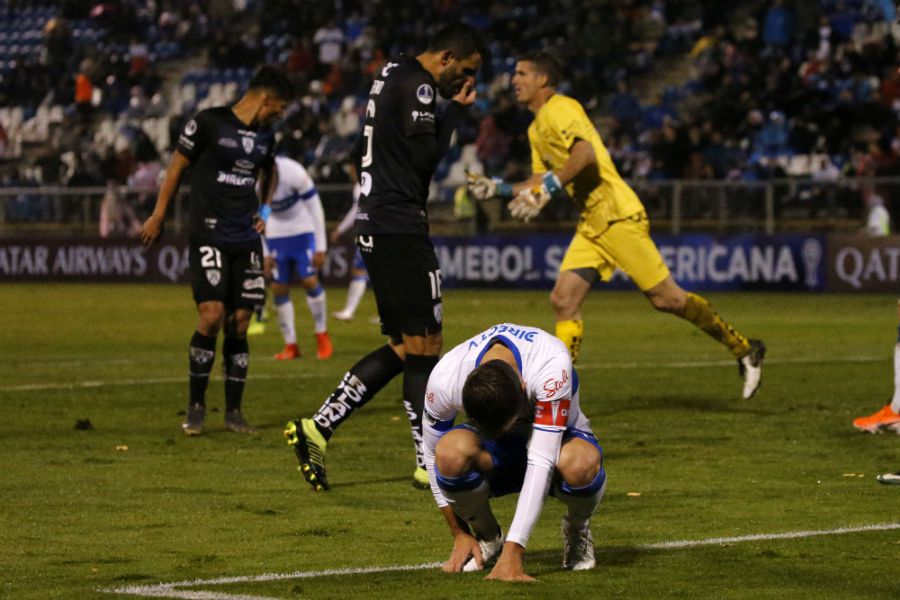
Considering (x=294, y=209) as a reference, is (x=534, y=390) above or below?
above

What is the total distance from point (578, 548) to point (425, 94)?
2.85m

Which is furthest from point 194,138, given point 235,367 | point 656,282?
point 656,282

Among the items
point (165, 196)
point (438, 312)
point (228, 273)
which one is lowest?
point (228, 273)

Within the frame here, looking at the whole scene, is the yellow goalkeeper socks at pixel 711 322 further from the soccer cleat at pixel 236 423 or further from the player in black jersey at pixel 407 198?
the player in black jersey at pixel 407 198

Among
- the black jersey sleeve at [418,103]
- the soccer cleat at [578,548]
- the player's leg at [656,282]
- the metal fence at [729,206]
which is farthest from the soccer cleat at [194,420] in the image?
the metal fence at [729,206]

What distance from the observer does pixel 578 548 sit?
22.7 ft

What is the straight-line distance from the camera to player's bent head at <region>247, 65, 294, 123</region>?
1174 cm

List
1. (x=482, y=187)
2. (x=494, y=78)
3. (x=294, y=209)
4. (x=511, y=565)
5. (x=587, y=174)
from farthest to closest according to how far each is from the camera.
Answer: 1. (x=494, y=78)
2. (x=294, y=209)
3. (x=587, y=174)
4. (x=482, y=187)
5. (x=511, y=565)

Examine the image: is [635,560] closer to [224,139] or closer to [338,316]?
[224,139]

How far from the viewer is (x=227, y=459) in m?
10.6

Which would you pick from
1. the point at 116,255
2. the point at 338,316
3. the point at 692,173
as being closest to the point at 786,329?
the point at 338,316

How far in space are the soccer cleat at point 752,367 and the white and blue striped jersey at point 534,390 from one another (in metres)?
6.36

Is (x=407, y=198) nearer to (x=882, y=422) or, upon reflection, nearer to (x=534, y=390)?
(x=534, y=390)

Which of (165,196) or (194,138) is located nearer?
(165,196)
